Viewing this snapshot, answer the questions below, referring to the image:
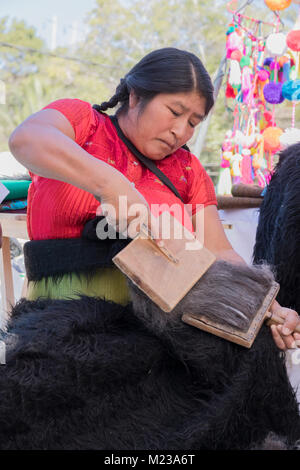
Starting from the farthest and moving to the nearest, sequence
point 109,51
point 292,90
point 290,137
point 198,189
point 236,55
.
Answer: point 109,51, point 236,55, point 292,90, point 290,137, point 198,189

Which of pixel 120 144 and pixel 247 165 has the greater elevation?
pixel 120 144

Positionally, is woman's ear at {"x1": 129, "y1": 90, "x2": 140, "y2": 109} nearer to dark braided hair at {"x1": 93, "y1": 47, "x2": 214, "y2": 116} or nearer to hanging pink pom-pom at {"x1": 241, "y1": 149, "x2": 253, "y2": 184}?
dark braided hair at {"x1": 93, "y1": 47, "x2": 214, "y2": 116}

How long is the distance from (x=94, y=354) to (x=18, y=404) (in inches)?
4.9

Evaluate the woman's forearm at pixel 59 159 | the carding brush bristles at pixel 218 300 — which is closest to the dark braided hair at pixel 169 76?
the woman's forearm at pixel 59 159

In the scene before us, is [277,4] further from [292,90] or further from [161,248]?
[161,248]

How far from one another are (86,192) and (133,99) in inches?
10.0

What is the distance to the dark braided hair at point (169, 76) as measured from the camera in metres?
0.96

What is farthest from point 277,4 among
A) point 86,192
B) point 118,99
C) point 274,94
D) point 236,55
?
point 86,192

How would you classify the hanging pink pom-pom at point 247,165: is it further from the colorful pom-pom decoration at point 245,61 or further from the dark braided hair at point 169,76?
the dark braided hair at point 169,76

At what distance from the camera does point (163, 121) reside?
37.9 inches

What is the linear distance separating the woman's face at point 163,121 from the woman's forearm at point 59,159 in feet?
0.78

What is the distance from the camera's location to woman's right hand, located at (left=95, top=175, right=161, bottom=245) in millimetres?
745

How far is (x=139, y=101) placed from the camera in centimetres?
100

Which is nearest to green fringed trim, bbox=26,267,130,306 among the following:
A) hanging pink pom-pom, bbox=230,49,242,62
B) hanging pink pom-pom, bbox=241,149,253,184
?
hanging pink pom-pom, bbox=241,149,253,184
